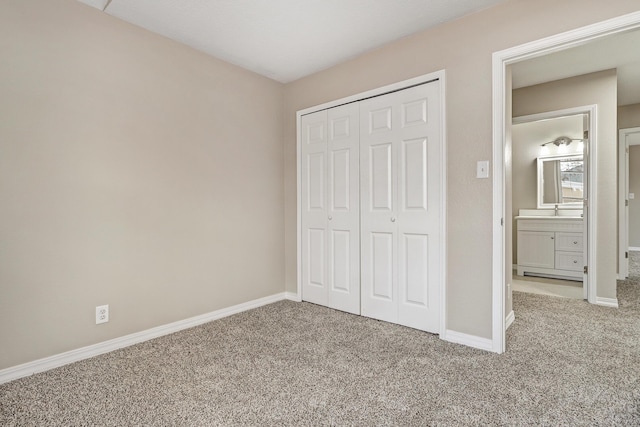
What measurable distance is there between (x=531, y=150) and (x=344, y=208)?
3.87 metres

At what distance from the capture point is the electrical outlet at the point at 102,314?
2299mm

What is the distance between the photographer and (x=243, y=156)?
3.26 m

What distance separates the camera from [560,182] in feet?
16.3

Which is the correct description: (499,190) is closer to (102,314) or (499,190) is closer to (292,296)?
(292,296)

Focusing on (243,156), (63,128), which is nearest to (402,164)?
(243,156)

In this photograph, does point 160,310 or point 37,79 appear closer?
point 37,79

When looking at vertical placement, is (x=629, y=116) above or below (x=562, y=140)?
above

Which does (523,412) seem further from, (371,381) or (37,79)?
(37,79)

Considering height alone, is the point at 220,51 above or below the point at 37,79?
above

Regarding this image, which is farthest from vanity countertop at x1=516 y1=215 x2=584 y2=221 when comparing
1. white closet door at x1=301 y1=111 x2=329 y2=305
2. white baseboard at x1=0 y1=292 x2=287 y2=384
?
white baseboard at x1=0 y1=292 x2=287 y2=384

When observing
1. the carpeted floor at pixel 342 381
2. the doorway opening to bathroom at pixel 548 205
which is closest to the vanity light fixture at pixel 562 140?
the doorway opening to bathroom at pixel 548 205

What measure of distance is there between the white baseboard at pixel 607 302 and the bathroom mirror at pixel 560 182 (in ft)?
6.60

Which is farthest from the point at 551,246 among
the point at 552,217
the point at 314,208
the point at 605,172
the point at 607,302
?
the point at 314,208

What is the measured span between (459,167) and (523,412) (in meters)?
1.56
